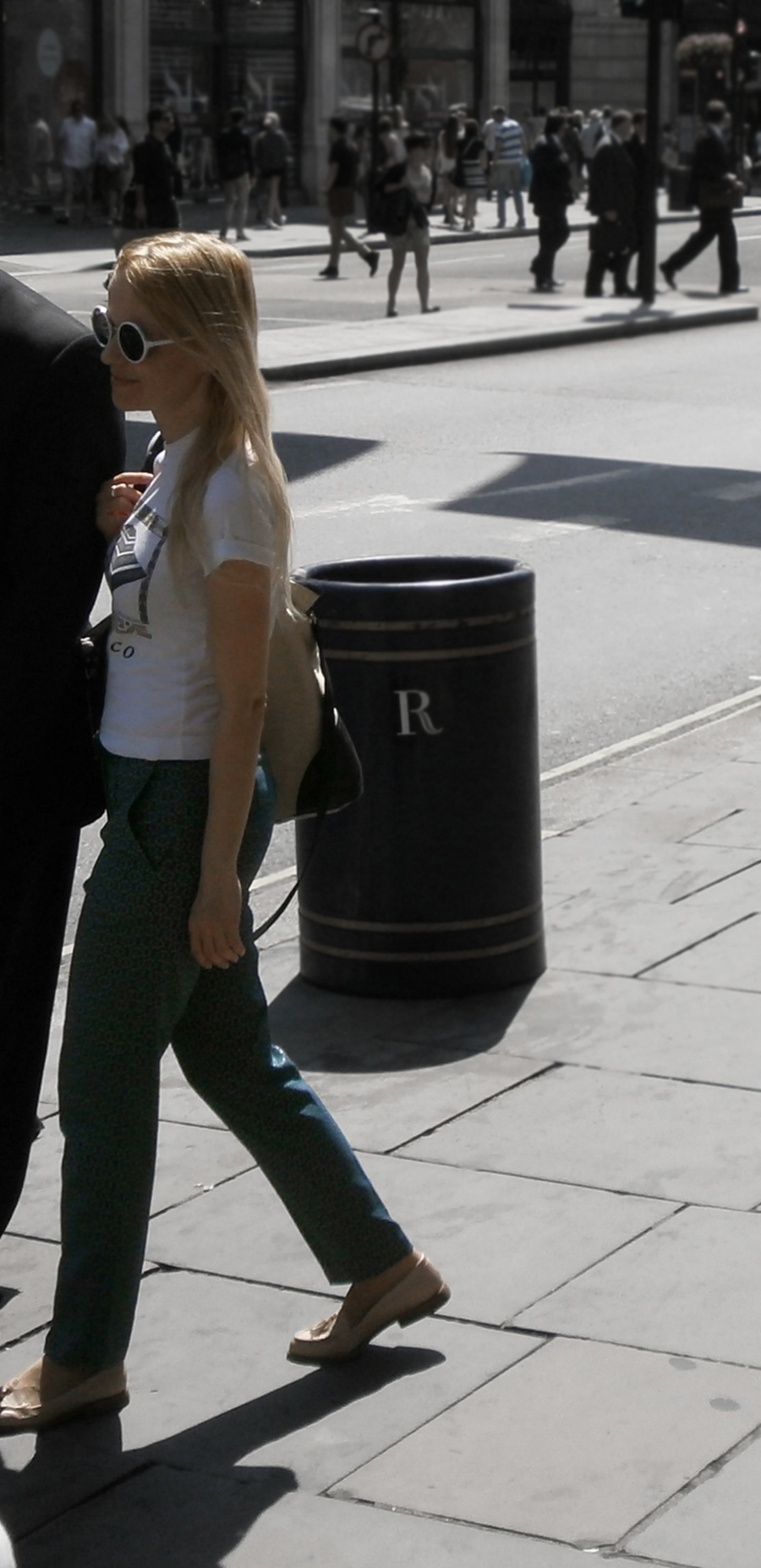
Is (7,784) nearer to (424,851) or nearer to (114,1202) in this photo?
(114,1202)

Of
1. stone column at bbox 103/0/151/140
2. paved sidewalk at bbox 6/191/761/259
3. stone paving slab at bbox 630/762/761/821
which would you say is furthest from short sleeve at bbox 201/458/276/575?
stone column at bbox 103/0/151/140

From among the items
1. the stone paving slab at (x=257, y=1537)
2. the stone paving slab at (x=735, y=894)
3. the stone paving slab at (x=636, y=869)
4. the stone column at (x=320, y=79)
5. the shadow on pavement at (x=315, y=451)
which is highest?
the stone column at (x=320, y=79)

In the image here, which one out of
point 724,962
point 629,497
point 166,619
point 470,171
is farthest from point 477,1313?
point 470,171

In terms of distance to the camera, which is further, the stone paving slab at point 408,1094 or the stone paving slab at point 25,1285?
the stone paving slab at point 408,1094

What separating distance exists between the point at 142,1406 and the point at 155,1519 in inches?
14.1

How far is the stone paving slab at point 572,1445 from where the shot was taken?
10.4ft

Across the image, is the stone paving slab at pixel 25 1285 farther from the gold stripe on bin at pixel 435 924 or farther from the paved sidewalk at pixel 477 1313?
the gold stripe on bin at pixel 435 924

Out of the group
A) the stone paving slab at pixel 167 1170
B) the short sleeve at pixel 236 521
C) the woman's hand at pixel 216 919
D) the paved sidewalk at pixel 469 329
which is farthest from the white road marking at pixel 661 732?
the paved sidewalk at pixel 469 329

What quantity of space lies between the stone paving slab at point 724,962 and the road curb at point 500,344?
1318cm

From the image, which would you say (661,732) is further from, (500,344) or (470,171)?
(470,171)

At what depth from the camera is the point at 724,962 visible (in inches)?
221

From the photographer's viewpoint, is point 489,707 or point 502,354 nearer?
point 489,707

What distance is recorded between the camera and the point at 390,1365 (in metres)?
3.66

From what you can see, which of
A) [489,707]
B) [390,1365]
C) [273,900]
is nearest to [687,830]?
[273,900]
